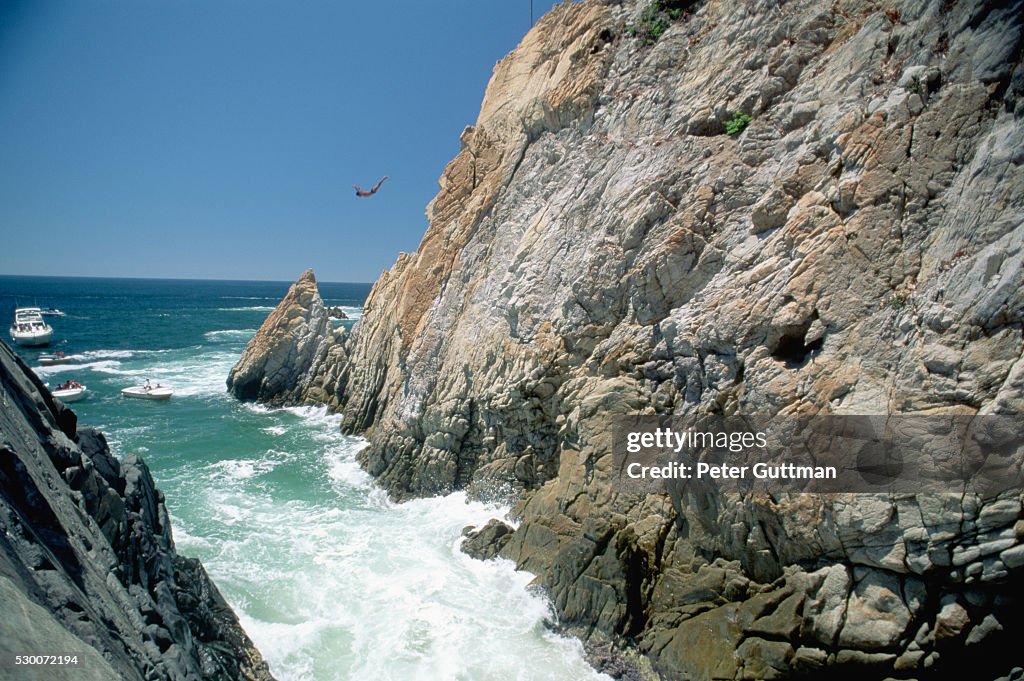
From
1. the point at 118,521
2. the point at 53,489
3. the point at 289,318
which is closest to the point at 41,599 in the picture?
the point at 53,489

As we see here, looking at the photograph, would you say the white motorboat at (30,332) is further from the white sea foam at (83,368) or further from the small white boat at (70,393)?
the small white boat at (70,393)

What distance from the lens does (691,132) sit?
13867mm

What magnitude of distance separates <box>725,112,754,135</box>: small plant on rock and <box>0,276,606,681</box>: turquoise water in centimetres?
1256

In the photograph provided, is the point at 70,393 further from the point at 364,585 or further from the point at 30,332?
the point at 364,585

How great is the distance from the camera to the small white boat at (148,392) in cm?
3183

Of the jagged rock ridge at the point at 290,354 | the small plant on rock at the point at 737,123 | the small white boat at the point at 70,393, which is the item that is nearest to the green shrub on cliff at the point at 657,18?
the small plant on rock at the point at 737,123

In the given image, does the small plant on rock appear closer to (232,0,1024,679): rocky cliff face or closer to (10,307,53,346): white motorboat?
(232,0,1024,679): rocky cliff face

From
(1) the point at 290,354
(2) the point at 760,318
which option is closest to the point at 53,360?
(1) the point at 290,354

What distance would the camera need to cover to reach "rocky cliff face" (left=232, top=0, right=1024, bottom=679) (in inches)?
310

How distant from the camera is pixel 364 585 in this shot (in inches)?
524

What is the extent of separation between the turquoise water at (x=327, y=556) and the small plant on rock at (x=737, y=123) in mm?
12565

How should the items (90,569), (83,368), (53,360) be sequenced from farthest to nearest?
(53,360) → (83,368) → (90,569)

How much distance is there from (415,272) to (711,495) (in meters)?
17.1

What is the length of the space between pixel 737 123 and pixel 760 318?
18.7ft
